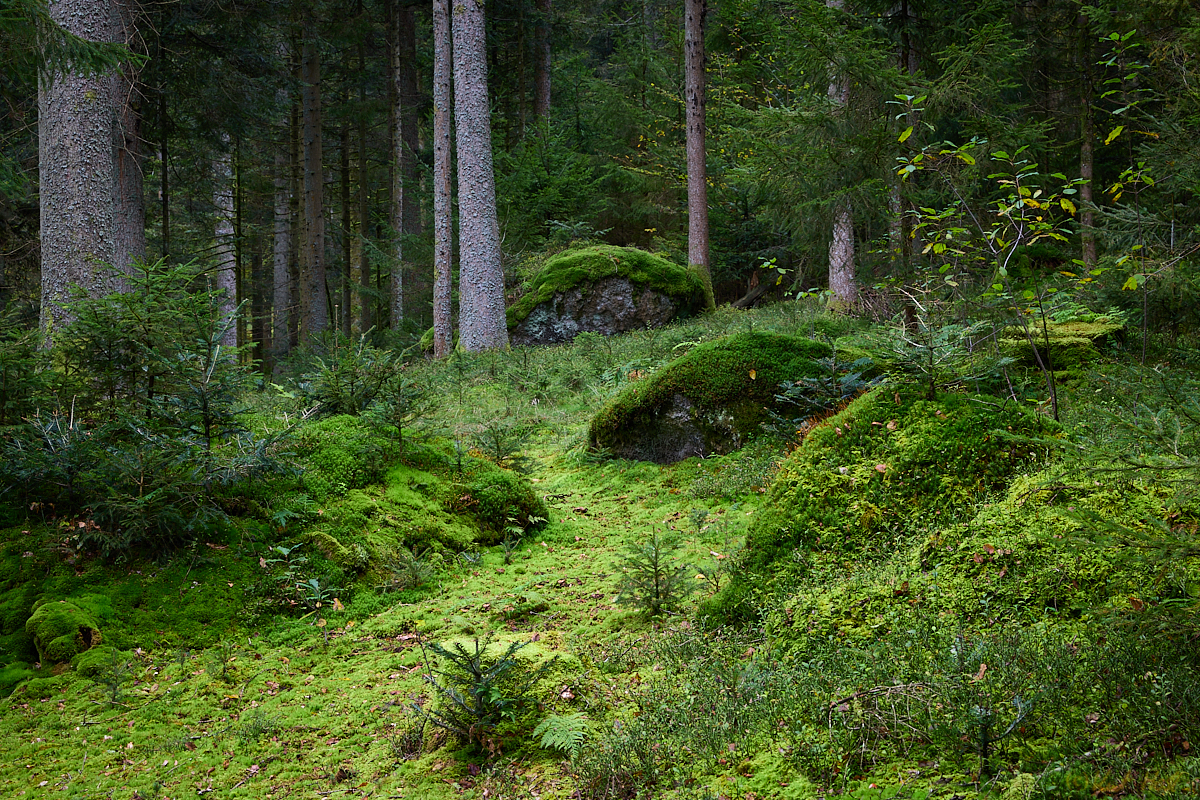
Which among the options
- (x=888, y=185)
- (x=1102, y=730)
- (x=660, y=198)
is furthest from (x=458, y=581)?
(x=660, y=198)

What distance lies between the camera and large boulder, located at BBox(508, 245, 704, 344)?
18.0 meters

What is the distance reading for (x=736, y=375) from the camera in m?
7.79

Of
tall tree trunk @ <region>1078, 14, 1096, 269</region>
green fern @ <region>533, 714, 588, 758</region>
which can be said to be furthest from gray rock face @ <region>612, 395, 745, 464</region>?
tall tree trunk @ <region>1078, 14, 1096, 269</region>

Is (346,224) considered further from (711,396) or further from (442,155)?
(711,396)

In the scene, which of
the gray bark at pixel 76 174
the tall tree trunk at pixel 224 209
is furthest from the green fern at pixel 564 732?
the tall tree trunk at pixel 224 209

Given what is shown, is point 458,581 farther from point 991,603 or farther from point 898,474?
point 991,603

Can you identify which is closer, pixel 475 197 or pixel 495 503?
pixel 495 503

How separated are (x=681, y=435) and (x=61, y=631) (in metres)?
5.81

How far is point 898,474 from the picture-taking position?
13.7ft

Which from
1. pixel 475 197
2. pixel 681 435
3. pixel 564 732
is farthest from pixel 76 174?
pixel 564 732

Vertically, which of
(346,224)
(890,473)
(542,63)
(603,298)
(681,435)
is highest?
(542,63)

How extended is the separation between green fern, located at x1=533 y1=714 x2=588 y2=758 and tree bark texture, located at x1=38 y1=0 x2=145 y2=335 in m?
8.57

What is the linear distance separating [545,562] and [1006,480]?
149 inches

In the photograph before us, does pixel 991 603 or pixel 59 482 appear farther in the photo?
pixel 59 482
